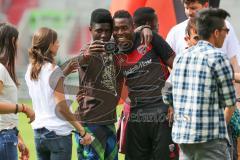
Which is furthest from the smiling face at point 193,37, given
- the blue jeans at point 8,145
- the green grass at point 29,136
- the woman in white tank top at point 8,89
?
the green grass at point 29,136

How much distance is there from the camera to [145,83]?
6.78m

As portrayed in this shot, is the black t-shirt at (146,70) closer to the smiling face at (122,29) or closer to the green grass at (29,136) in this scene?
the smiling face at (122,29)

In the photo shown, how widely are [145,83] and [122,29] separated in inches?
19.7

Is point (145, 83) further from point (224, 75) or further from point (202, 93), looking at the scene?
point (224, 75)

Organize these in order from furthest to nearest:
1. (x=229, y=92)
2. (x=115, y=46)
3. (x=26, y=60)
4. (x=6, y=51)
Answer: (x=26, y=60)
(x=115, y=46)
(x=6, y=51)
(x=229, y=92)

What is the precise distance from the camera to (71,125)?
6484 mm

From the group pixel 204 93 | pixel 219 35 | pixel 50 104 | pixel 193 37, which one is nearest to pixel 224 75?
pixel 204 93

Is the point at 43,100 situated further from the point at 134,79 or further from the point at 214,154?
the point at 214,154

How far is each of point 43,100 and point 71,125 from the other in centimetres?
31

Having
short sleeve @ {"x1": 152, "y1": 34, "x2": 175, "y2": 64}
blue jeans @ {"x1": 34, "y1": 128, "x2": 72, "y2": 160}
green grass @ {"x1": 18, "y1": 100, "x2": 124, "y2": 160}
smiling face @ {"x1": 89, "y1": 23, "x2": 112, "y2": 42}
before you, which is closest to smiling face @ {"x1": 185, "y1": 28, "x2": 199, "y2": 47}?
short sleeve @ {"x1": 152, "y1": 34, "x2": 175, "y2": 64}

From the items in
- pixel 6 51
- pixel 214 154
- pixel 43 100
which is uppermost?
pixel 6 51

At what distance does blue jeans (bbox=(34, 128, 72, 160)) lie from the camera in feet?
21.2

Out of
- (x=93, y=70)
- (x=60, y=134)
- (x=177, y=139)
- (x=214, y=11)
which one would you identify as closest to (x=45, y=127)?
(x=60, y=134)

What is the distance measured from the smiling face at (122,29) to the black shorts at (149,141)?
2.29 feet
